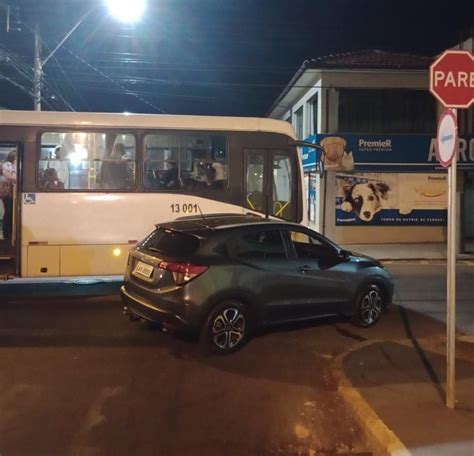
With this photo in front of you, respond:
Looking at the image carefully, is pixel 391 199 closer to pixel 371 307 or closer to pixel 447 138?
pixel 371 307

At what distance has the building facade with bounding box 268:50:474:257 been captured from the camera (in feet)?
70.6

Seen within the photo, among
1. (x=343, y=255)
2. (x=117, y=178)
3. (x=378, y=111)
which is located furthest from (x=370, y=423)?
(x=378, y=111)

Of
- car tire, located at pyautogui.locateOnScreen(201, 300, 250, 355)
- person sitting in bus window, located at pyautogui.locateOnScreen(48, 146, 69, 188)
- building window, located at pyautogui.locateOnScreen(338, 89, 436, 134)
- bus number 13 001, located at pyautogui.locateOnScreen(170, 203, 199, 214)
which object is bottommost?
car tire, located at pyautogui.locateOnScreen(201, 300, 250, 355)

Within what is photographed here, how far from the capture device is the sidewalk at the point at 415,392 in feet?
14.9

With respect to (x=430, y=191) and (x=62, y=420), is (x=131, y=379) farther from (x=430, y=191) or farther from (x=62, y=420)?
(x=430, y=191)

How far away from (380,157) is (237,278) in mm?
15627

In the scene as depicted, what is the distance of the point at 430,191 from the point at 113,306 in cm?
1519

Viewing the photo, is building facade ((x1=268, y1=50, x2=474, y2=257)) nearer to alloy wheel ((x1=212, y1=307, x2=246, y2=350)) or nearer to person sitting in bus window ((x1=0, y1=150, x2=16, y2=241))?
person sitting in bus window ((x1=0, y1=150, x2=16, y2=241))

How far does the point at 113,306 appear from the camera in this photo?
9.94m

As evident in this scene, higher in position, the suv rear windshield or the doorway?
the doorway

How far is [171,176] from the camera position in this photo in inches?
415

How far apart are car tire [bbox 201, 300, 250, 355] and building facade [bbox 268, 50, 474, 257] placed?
1442cm

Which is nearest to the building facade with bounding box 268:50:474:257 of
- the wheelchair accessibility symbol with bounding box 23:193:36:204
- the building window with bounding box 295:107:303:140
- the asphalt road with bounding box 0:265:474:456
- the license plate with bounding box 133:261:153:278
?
the building window with bounding box 295:107:303:140

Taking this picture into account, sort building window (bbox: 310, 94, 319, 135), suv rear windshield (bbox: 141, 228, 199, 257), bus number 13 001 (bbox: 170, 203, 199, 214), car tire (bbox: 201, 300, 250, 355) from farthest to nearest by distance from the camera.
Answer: building window (bbox: 310, 94, 319, 135) → bus number 13 001 (bbox: 170, 203, 199, 214) → suv rear windshield (bbox: 141, 228, 199, 257) → car tire (bbox: 201, 300, 250, 355)
